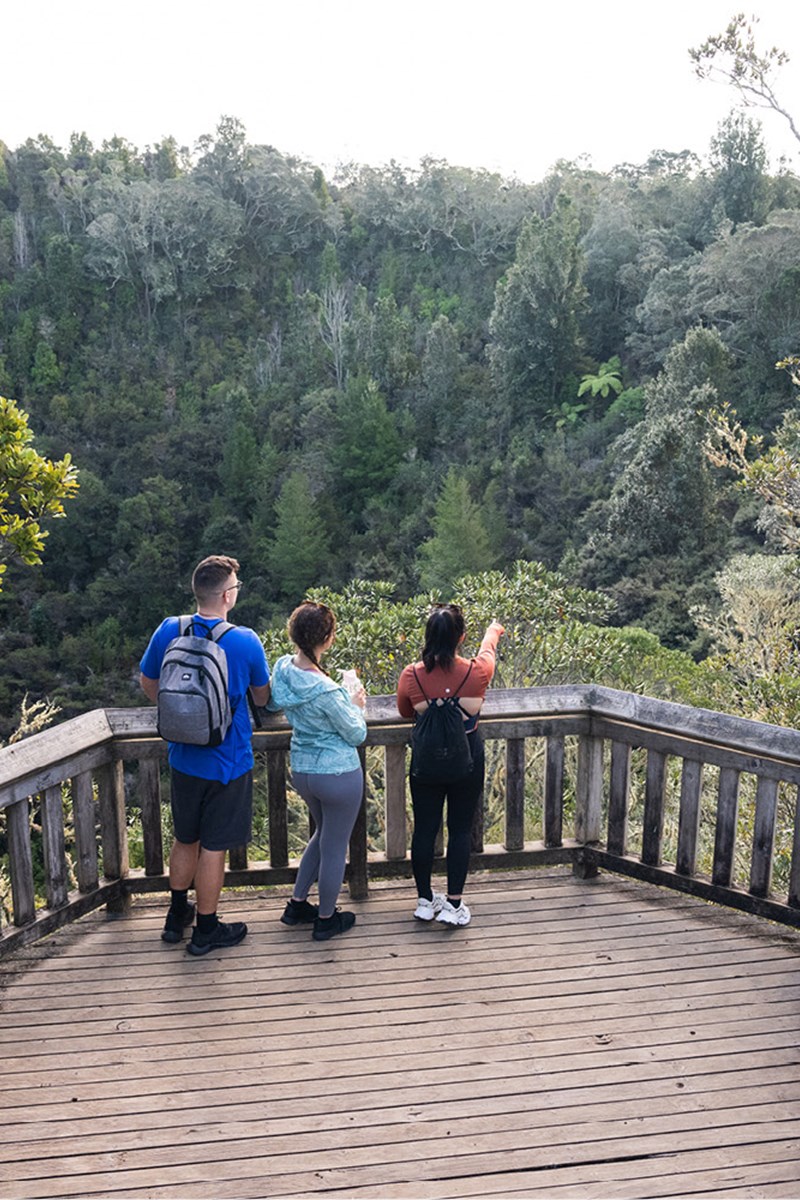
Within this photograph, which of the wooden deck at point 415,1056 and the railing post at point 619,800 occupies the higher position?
the railing post at point 619,800

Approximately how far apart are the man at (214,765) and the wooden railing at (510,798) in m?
0.27

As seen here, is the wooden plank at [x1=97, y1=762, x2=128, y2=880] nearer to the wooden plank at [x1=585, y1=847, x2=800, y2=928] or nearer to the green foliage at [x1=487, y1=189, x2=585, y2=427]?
the wooden plank at [x1=585, y1=847, x2=800, y2=928]

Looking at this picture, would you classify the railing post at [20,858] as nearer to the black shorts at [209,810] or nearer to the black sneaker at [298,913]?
the black shorts at [209,810]

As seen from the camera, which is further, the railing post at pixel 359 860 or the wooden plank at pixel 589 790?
the wooden plank at pixel 589 790

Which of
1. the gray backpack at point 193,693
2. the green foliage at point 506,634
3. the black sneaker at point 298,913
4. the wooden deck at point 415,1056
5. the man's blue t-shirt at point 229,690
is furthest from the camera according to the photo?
the green foliage at point 506,634

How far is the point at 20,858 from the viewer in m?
2.86

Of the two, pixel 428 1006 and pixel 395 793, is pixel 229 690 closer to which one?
pixel 395 793

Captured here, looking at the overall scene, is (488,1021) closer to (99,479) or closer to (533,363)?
(533,363)

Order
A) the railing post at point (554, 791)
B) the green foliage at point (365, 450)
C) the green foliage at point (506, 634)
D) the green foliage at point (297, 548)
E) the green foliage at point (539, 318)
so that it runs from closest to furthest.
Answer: the railing post at point (554, 791) < the green foliage at point (506, 634) < the green foliage at point (539, 318) < the green foliage at point (297, 548) < the green foliage at point (365, 450)

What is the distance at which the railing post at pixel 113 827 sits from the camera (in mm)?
3109

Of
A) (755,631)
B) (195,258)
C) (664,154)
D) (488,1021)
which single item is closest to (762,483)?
(488,1021)

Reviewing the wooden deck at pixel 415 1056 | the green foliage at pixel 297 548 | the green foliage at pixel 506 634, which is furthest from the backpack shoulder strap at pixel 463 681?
the green foliage at pixel 297 548

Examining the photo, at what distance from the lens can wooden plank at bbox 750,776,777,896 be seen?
2977mm

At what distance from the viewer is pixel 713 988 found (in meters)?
2.74
